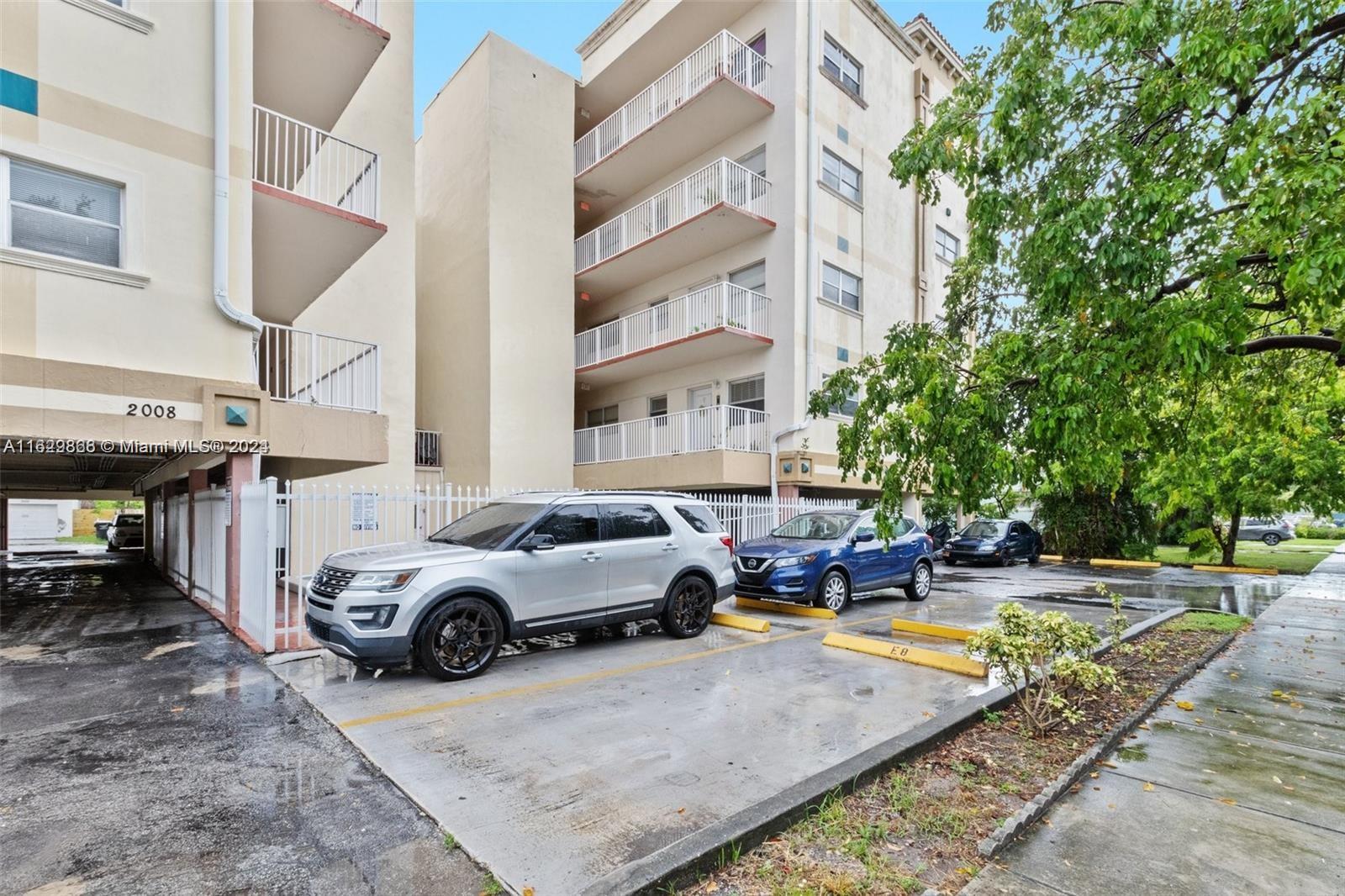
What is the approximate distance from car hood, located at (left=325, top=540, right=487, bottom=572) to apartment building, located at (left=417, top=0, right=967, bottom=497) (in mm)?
8802

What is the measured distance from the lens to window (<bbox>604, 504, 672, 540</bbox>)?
8109 millimetres

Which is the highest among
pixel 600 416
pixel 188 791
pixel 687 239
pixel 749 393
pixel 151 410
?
pixel 687 239

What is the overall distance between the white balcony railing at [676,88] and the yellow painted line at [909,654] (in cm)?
1367

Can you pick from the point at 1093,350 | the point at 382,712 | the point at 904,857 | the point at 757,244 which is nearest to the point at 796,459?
the point at 757,244

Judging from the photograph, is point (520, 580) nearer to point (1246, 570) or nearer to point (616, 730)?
point (616, 730)

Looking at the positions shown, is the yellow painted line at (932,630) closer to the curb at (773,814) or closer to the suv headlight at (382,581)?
the curb at (773,814)

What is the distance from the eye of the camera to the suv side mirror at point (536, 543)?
714 centimetres

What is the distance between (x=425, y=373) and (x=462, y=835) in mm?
16696

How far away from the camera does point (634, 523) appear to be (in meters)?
8.33

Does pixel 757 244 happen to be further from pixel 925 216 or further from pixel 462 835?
pixel 462 835

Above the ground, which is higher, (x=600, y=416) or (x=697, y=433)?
(x=600, y=416)

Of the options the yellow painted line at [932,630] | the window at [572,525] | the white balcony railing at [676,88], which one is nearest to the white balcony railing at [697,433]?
the yellow painted line at [932,630]

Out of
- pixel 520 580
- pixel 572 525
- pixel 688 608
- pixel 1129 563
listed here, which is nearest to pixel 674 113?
pixel 572 525

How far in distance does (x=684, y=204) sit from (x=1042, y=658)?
14.9 meters
